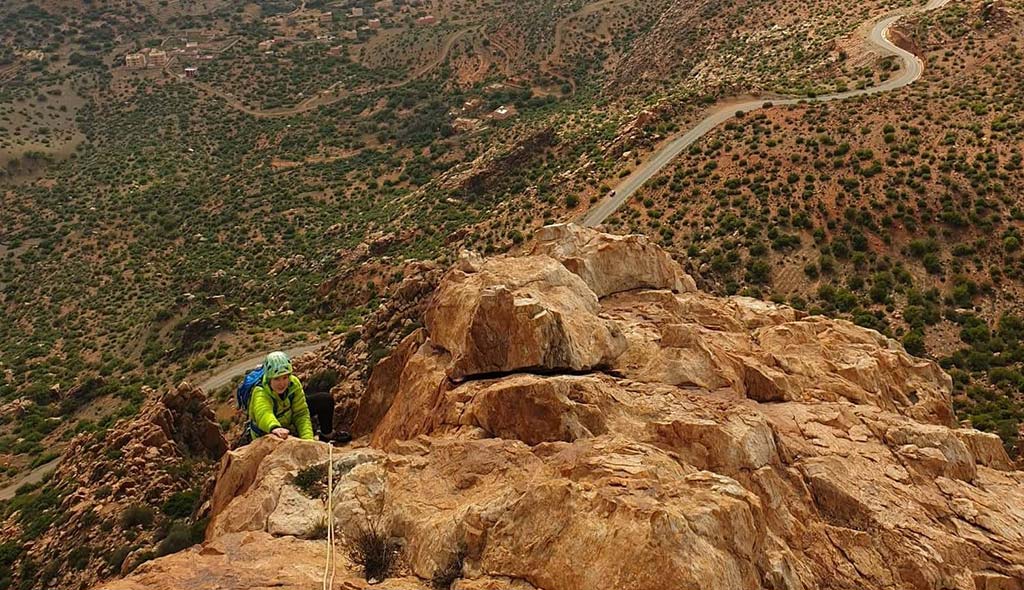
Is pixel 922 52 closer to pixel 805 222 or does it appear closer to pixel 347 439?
pixel 805 222

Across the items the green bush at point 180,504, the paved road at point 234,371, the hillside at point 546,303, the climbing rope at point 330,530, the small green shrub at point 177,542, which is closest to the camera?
the climbing rope at point 330,530

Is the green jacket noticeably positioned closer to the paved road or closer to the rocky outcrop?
the rocky outcrop

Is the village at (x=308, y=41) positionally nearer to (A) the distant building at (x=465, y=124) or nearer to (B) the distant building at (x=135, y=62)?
(B) the distant building at (x=135, y=62)

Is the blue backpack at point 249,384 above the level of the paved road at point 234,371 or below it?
above

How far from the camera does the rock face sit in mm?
8062

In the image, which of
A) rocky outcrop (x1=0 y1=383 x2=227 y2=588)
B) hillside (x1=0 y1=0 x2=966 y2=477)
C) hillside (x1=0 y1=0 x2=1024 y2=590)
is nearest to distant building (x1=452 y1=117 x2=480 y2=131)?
hillside (x1=0 y1=0 x2=966 y2=477)

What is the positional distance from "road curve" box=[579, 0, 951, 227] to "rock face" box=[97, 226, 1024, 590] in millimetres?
33290

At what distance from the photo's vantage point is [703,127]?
182 feet

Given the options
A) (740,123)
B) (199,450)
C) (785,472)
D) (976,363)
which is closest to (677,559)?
(785,472)

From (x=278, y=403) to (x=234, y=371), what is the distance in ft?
124

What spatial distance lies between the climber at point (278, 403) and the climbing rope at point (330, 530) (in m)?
1.73

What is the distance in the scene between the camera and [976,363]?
30.6m

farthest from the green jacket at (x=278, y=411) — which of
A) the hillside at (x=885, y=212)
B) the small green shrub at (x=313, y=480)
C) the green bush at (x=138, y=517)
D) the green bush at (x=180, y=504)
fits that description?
the hillside at (x=885, y=212)

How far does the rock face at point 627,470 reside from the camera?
806 centimetres
